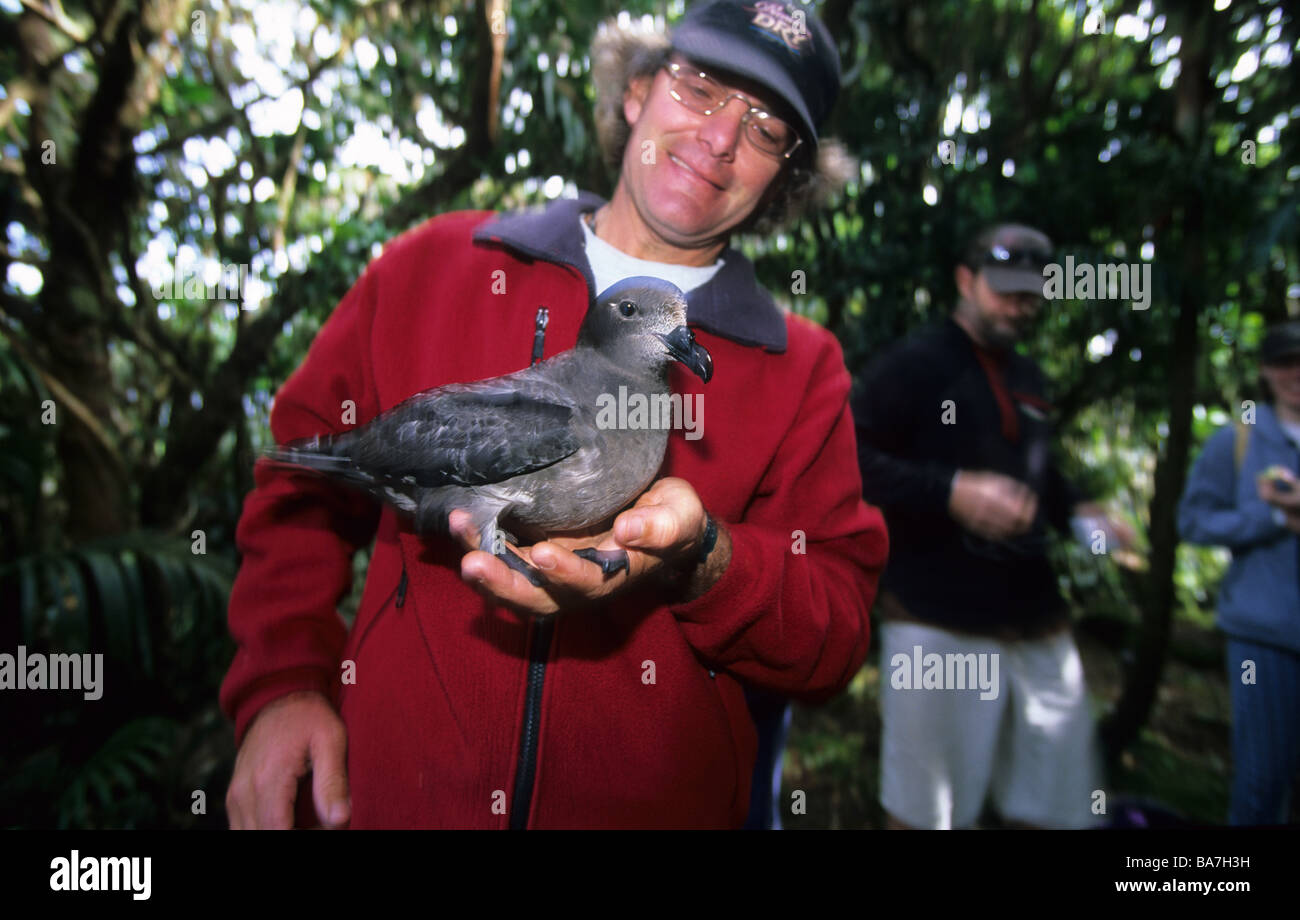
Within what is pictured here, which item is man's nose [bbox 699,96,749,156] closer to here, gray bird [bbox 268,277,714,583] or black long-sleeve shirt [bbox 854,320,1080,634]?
gray bird [bbox 268,277,714,583]

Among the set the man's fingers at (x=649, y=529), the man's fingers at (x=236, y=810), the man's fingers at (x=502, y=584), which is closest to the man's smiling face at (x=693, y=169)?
the man's fingers at (x=649, y=529)

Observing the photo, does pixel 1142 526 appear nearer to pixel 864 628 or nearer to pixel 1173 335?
pixel 1173 335

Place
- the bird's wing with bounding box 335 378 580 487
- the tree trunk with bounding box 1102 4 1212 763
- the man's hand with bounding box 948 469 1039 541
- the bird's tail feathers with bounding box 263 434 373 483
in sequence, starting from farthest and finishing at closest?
the tree trunk with bounding box 1102 4 1212 763 < the man's hand with bounding box 948 469 1039 541 < the bird's tail feathers with bounding box 263 434 373 483 < the bird's wing with bounding box 335 378 580 487

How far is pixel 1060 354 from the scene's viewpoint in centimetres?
295

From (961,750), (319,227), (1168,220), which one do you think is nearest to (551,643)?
(961,750)

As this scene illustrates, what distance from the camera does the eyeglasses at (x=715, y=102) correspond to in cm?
132

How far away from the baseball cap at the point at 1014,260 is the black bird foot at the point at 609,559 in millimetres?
1826

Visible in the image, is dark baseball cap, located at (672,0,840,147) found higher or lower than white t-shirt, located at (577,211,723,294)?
higher

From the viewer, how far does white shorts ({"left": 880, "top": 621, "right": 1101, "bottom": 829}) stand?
2189 mm

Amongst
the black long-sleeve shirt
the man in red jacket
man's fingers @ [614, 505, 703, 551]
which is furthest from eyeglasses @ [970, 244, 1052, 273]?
man's fingers @ [614, 505, 703, 551]

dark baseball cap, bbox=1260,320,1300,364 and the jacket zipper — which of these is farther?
dark baseball cap, bbox=1260,320,1300,364

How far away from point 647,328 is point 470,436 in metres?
0.35

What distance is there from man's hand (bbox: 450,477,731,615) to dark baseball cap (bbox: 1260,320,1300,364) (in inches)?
93.8
